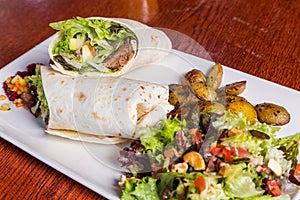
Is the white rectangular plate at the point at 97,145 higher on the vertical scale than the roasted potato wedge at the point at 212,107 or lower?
lower

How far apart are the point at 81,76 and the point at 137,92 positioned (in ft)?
1.10

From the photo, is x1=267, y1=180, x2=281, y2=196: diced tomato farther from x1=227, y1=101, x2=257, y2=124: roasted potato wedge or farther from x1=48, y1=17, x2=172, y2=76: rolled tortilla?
x1=48, y1=17, x2=172, y2=76: rolled tortilla

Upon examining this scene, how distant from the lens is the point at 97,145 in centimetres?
209

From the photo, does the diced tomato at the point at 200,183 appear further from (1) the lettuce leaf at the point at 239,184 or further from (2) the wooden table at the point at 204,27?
(2) the wooden table at the point at 204,27

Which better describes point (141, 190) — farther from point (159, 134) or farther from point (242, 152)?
point (242, 152)

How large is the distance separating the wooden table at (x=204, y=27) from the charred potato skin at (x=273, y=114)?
0.38 meters

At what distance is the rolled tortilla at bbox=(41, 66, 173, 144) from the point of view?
2051 mm

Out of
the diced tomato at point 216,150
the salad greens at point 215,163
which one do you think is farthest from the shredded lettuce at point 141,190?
the diced tomato at point 216,150

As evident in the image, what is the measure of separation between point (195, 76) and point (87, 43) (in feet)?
2.01

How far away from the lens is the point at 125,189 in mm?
1764

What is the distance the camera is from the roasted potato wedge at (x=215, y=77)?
7.57 feet

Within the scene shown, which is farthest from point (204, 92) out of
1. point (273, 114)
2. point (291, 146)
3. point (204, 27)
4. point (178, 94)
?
point (204, 27)

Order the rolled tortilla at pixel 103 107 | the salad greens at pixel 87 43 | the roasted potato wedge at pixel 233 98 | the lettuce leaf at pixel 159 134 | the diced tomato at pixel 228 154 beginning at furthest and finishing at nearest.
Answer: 1. the salad greens at pixel 87 43
2. the roasted potato wedge at pixel 233 98
3. the rolled tortilla at pixel 103 107
4. the lettuce leaf at pixel 159 134
5. the diced tomato at pixel 228 154

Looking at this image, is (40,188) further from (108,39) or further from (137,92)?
(108,39)
